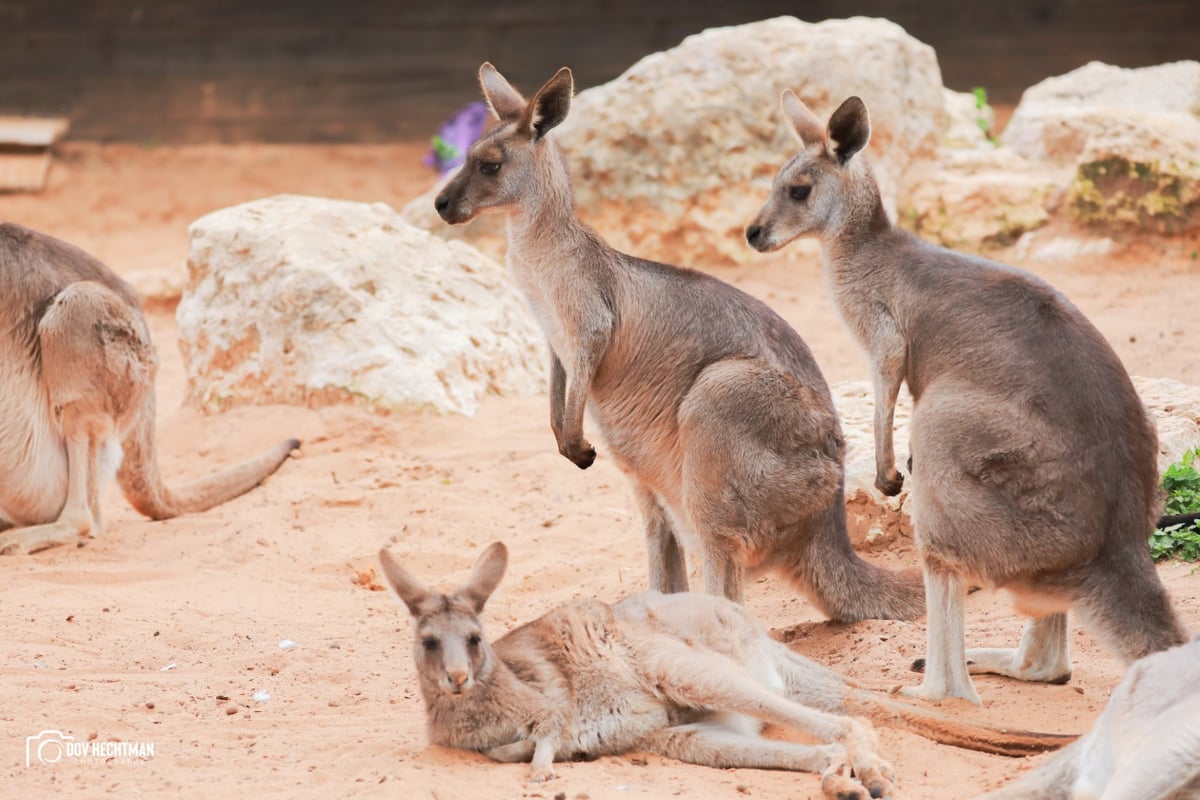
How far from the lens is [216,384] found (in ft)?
30.2

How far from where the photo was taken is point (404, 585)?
461 cm

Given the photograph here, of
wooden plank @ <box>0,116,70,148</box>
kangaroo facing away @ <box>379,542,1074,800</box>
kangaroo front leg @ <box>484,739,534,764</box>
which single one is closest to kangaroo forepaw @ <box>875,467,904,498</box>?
kangaroo facing away @ <box>379,542,1074,800</box>

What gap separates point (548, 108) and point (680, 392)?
4.16ft

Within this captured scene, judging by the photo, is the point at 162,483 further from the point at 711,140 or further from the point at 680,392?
the point at 711,140

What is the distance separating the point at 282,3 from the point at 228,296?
802cm

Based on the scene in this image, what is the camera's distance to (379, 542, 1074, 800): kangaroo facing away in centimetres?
444

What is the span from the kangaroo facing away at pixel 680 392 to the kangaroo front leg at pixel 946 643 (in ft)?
2.47

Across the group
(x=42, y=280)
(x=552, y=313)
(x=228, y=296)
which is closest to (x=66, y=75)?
(x=228, y=296)

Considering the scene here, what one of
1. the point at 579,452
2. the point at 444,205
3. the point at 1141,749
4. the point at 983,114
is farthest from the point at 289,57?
the point at 1141,749

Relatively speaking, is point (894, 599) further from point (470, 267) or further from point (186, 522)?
point (470, 267)

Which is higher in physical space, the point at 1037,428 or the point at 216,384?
the point at 216,384

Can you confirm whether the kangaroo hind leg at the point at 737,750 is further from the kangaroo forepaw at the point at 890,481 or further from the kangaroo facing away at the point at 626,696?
the kangaroo forepaw at the point at 890,481

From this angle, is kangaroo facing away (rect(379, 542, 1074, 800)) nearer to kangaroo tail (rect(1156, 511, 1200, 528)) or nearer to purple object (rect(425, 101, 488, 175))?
kangaroo tail (rect(1156, 511, 1200, 528))

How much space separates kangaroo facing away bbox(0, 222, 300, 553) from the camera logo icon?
2.79 m
